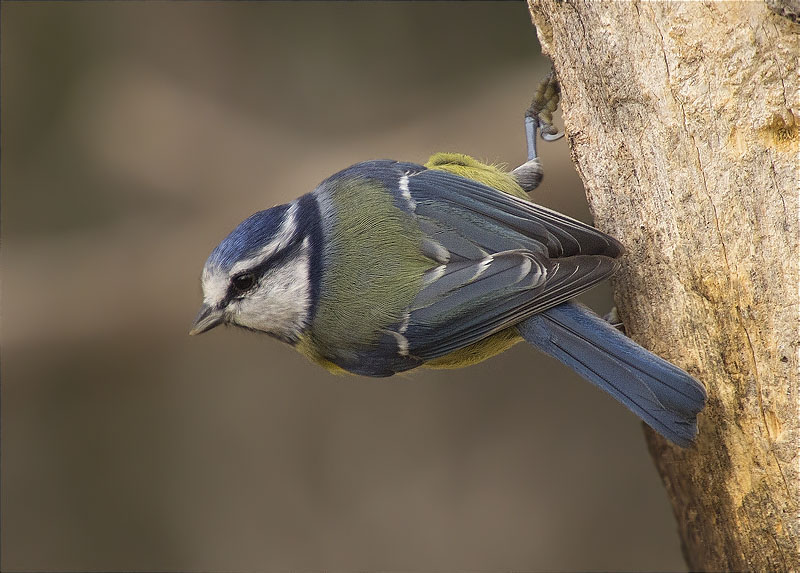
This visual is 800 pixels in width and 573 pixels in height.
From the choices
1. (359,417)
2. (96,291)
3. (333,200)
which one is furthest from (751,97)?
(359,417)

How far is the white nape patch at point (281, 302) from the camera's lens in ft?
5.42

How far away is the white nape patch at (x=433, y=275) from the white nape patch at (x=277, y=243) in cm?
32

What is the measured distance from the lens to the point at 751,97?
136 centimetres

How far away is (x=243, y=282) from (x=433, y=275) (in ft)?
1.32

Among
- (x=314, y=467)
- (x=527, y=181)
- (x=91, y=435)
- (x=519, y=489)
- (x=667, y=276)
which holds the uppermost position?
(x=527, y=181)

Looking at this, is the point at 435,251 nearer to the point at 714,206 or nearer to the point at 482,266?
the point at 482,266

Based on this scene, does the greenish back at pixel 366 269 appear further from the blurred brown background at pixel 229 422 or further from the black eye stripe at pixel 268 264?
the blurred brown background at pixel 229 422

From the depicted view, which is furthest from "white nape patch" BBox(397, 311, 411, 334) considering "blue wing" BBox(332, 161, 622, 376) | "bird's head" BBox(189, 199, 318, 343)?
"bird's head" BBox(189, 199, 318, 343)

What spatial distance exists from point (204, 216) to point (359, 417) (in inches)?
45.1

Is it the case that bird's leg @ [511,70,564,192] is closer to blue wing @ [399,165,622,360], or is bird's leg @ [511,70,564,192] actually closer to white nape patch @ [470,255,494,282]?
blue wing @ [399,165,622,360]

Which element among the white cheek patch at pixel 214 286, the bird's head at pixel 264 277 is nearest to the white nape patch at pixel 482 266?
the bird's head at pixel 264 277

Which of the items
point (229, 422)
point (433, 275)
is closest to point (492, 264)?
point (433, 275)

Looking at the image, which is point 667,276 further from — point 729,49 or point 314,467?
point 314,467

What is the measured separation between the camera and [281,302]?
1.68 metres
